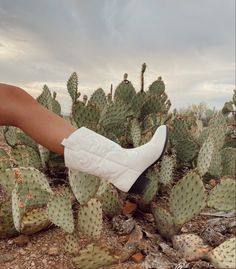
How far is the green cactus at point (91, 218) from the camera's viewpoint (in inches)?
109

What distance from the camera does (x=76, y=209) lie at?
11.5ft

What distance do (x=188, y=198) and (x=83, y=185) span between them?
69cm

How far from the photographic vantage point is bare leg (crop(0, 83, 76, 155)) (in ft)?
8.82

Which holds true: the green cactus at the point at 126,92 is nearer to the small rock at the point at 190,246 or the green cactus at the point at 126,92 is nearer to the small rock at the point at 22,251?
the small rock at the point at 190,246

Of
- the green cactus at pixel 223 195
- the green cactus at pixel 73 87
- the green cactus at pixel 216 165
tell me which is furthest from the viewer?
the green cactus at pixel 73 87

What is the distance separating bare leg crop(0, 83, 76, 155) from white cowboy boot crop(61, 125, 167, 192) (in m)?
0.07

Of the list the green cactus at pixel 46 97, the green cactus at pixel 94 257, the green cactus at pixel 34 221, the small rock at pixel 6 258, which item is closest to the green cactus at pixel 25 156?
the green cactus at pixel 46 97

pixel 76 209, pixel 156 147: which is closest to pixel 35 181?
pixel 76 209

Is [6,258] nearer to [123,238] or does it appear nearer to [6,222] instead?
[6,222]

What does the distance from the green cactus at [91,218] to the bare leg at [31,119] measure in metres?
0.37

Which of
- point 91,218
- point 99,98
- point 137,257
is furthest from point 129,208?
point 99,98

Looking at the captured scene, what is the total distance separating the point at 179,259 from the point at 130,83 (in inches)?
96.6

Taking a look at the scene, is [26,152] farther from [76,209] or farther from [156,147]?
[156,147]

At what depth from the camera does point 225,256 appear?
2.70 meters
